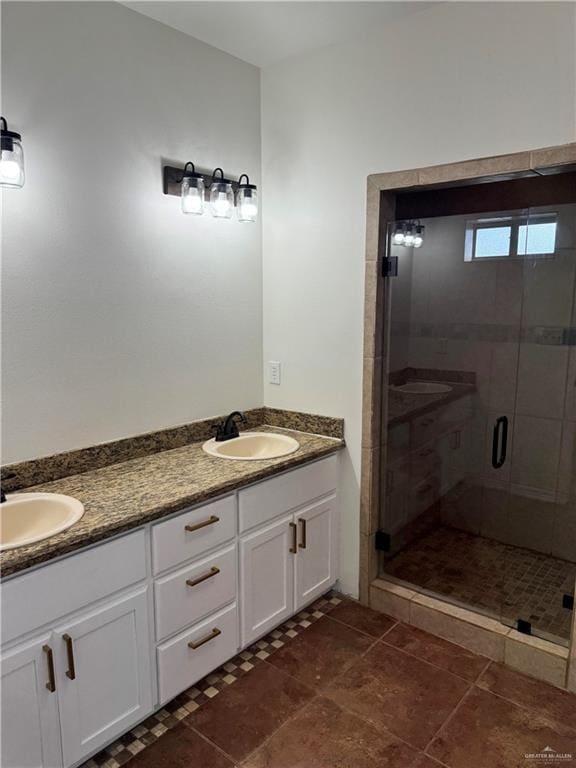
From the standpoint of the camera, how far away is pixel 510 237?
234 centimetres

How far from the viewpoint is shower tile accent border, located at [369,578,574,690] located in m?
2.16

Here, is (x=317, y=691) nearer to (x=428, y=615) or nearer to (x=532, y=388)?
(x=428, y=615)

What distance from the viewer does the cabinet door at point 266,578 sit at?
7.30 feet

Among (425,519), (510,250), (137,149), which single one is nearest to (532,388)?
(510,250)

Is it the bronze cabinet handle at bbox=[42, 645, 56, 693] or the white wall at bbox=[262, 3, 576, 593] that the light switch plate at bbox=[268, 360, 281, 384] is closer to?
the white wall at bbox=[262, 3, 576, 593]

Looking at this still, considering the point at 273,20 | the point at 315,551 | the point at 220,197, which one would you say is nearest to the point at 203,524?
the point at 315,551

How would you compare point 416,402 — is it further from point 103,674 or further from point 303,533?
point 103,674

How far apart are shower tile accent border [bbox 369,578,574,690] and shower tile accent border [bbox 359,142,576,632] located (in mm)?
134

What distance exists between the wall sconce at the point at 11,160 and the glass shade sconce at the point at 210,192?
2.29 feet

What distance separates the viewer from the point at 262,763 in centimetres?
178

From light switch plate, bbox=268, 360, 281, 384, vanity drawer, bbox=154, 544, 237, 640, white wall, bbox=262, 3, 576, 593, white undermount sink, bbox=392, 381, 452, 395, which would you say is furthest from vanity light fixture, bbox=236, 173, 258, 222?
vanity drawer, bbox=154, 544, 237, 640

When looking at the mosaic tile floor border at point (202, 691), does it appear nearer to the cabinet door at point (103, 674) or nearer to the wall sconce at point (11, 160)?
the cabinet door at point (103, 674)

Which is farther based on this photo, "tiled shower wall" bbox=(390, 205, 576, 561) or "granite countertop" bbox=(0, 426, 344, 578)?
"tiled shower wall" bbox=(390, 205, 576, 561)

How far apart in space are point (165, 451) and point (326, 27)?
→ 1.99 metres
